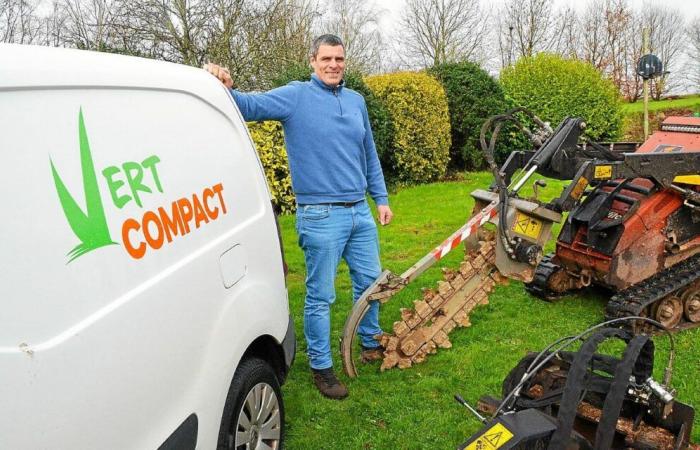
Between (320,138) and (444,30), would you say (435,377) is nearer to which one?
(320,138)

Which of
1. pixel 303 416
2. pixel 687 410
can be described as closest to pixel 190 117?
pixel 303 416

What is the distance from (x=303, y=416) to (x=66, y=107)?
246cm

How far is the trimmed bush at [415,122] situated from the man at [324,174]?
7174mm

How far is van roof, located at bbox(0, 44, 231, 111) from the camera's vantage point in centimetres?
154

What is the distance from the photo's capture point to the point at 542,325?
4785 millimetres

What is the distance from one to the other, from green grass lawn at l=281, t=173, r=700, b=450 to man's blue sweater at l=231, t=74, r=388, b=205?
4.16 feet

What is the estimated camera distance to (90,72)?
1.81 meters

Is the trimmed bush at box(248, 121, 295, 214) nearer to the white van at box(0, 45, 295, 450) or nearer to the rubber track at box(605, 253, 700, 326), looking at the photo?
the rubber track at box(605, 253, 700, 326)

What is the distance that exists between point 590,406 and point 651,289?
2060 millimetres

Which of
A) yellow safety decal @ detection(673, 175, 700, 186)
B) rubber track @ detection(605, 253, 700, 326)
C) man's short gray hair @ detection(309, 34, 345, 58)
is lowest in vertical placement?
rubber track @ detection(605, 253, 700, 326)

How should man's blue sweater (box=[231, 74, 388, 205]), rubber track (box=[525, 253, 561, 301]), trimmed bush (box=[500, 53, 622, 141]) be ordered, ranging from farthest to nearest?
trimmed bush (box=[500, 53, 622, 141]) → rubber track (box=[525, 253, 561, 301]) → man's blue sweater (box=[231, 74, 388, 205])

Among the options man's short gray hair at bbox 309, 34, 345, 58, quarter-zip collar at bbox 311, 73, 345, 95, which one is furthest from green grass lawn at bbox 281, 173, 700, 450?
man's short gray hair at bbox 309, 34, 345, 58


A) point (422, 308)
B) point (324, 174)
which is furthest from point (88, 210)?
point (422, 308)

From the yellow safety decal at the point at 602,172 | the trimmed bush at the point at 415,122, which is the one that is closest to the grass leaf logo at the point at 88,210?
the yellow safety decal at the point at 602,172
